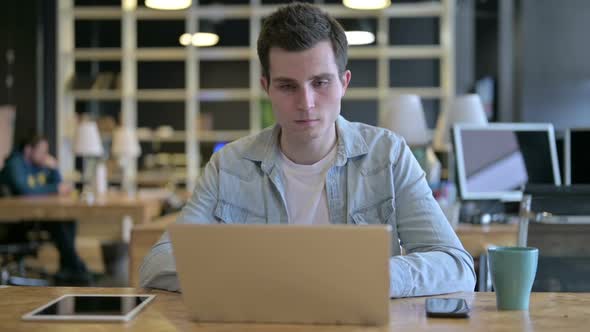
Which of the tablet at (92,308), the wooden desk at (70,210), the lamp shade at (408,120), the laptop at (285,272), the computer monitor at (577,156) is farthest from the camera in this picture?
the wooden desk at (70,210)

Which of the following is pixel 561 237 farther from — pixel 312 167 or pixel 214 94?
pixel 214 94

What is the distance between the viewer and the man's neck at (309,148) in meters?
1.81

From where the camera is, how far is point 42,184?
6898 millimetres

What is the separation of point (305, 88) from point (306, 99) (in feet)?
0.08

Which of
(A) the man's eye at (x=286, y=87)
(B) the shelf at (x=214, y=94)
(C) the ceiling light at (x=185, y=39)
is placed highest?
(C) the ceiling light at (x=185, y=39)

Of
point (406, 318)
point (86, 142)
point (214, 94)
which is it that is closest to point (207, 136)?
point (214, 94)

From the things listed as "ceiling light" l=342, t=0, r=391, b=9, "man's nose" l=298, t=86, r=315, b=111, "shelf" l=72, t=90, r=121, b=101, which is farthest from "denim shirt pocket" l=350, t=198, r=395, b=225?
"shelf" l=72, t=90, r=121, b=101

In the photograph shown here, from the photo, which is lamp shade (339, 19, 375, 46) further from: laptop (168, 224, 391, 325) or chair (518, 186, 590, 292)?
laptop (168, 224, 391, 325)

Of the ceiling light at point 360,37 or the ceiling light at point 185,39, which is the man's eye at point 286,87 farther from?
the ceiling light at point 185,39

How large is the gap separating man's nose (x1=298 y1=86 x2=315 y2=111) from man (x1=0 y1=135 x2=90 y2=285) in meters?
5.15

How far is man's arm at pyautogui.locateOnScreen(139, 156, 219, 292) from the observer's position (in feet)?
5.03

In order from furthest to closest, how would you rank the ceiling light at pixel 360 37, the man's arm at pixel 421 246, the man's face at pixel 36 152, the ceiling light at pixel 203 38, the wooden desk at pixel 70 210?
the ceiling light at pixel 203 38 → the ceiling light at pixel 360 37 → the man's face at pixel 36 152 → the wooden desk at pixel 70 210 → the man's arm at pixel 421 246

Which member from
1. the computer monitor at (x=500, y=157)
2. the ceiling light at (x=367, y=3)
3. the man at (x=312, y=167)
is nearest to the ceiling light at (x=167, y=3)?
the ceiling light at (x=367, y=3)

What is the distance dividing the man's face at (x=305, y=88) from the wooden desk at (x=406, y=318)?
466 millimetres
